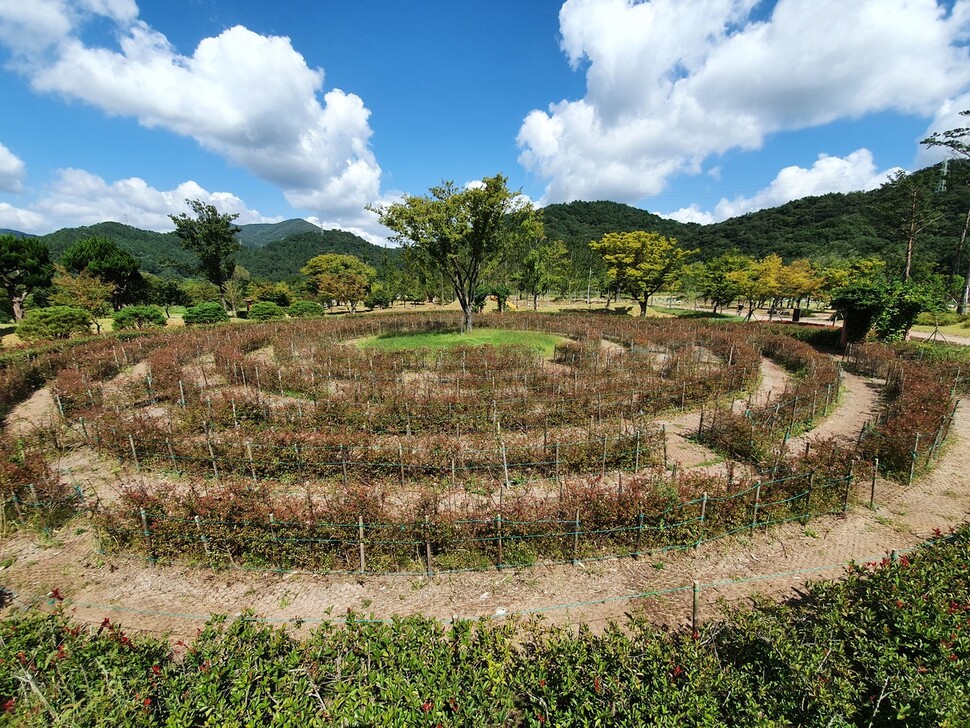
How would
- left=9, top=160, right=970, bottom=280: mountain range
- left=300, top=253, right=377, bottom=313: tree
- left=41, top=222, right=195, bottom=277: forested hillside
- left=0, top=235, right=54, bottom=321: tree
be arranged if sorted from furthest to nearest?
left=41, top=222, right=195, bottom=277: forested hillside < left=300, top=253, right=377, bottom=313: tree < left=9, top=160, right=970, bottom=280: mountain range < left=0, top=235, right=54, bottom=321: tree

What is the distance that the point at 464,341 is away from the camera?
2811 cm

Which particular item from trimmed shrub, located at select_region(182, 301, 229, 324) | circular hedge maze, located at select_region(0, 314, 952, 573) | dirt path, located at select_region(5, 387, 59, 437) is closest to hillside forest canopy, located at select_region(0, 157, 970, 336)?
trimmed shrub, located at select_region(182, 301, 229, 324)

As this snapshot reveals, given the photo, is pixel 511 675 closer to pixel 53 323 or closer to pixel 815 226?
pixel 53 323

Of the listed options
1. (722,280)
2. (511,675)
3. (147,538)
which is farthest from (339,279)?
(511,675)

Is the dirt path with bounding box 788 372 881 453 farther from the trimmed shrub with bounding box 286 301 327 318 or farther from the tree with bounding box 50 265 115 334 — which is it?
the trimmed shrub with bounding box 286 301 327 318

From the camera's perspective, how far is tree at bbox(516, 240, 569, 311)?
61812mm

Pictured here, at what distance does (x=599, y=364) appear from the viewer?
23.0m

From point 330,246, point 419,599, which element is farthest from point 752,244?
point 330,246

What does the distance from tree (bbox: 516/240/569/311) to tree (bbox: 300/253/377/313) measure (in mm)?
26064

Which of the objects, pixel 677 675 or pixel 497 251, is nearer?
pixel 677 675

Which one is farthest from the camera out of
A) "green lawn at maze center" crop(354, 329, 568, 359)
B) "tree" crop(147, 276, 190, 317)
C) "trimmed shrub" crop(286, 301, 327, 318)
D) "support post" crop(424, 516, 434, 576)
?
"tree" crop(147, 276, 190, 317)

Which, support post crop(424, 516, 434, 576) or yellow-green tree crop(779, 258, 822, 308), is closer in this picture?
support post crop(424, 516, 434, 576)

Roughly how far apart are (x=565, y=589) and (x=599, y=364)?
16.8 metres

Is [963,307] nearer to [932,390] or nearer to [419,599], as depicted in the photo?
[932,390]
